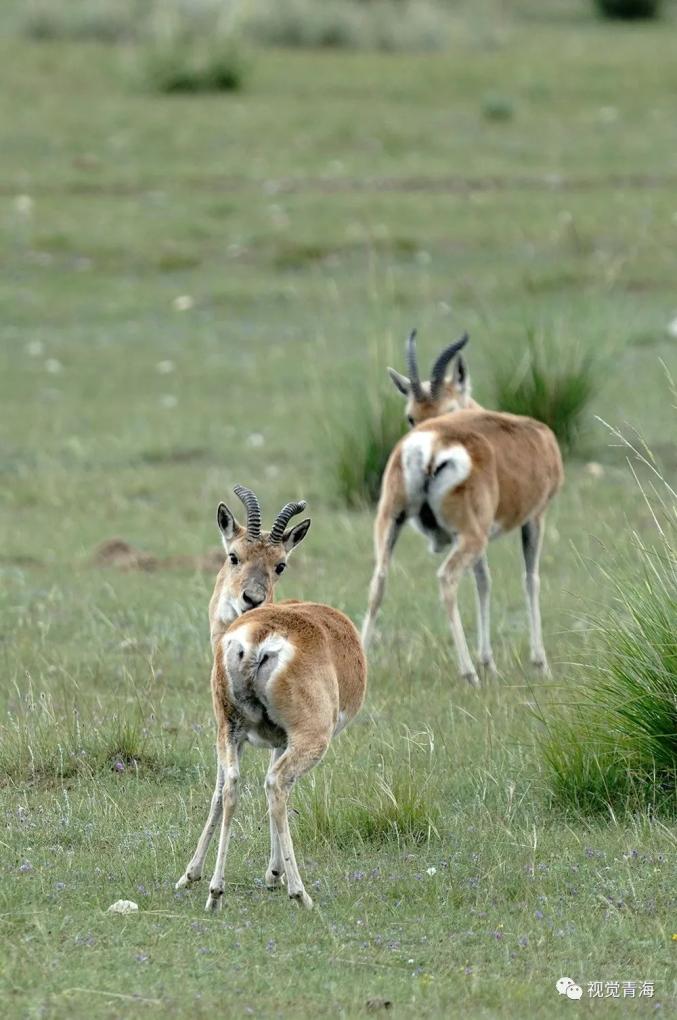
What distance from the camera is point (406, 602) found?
11.2 m

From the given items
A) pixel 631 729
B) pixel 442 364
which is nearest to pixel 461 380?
pixel 442 364

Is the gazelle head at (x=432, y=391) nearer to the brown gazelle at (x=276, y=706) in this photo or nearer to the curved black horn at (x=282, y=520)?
the curved black horn at (x=282, y=520)

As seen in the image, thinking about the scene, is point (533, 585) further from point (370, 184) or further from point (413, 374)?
point (370, 184)

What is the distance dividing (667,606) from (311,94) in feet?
80.9

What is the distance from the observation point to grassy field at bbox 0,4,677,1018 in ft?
19.2

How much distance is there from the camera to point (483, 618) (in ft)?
32.4

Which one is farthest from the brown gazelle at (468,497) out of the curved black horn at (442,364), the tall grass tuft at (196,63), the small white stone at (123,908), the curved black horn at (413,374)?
the tall grass tuft at (196,63)

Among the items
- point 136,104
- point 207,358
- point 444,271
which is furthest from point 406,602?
point 136,104

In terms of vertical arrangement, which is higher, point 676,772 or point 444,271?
point 676,772

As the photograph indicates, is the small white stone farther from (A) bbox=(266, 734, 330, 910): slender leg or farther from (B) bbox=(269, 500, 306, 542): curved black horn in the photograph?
(B) bbox=(269, 500, 306, 542): curved black horn

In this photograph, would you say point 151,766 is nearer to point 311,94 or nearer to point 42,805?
point 42,805

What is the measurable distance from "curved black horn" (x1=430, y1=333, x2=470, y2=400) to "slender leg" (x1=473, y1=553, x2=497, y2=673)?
4.95ft

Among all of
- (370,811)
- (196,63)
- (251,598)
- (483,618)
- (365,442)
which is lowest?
(196,63)

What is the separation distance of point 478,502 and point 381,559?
0.63 meters
